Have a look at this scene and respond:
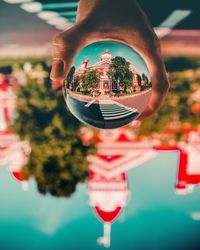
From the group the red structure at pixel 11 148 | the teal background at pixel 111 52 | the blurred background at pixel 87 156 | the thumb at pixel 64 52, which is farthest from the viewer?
the red structure at pixel 11 148

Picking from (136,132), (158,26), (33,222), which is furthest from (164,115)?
(33,222)

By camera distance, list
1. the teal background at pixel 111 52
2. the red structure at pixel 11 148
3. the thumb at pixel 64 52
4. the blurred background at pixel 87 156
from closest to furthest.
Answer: the teal background at pixel 111 52 → the thumb at pixel 64 52 → the blurred background at pixel 87 156 → the red structure at pixel 11 148

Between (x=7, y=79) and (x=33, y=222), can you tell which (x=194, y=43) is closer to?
(x=7, y=79)

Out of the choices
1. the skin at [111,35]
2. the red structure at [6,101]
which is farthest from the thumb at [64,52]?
the red structure at [6,101]

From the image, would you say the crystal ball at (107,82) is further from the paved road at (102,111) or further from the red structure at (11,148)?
the red structure at (11,148)

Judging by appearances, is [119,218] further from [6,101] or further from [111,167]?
[6,101]

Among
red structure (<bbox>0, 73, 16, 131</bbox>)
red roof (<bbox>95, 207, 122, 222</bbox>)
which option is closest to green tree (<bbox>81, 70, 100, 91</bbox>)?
red structure (<bbox>0, 73, 16, 131</bbox>)

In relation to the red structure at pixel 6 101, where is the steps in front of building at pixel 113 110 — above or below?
below

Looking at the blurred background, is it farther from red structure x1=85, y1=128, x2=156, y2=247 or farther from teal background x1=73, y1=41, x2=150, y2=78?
teal background x1=73, y1=41, x2=150, y2=78
